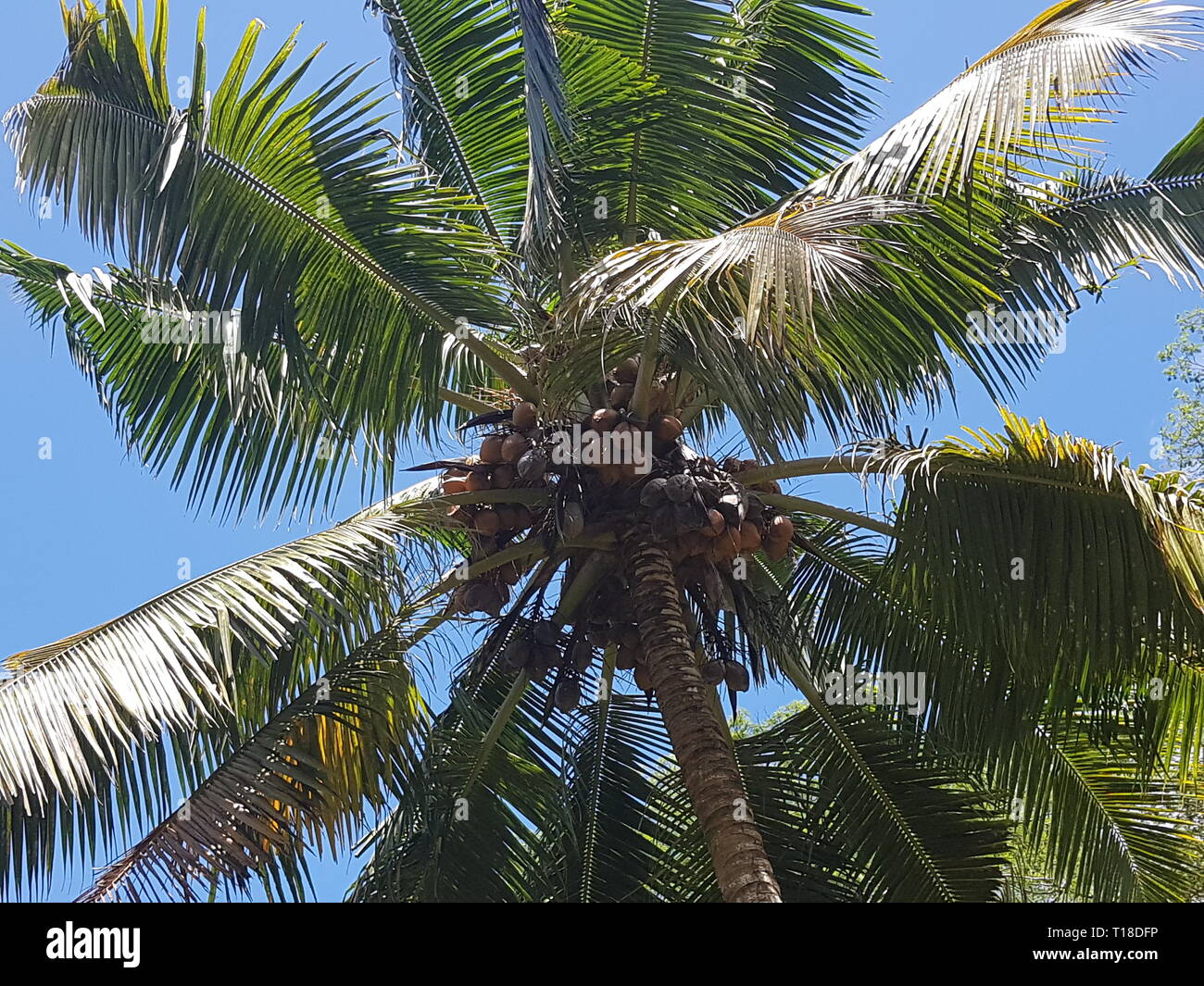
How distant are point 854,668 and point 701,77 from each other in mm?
3427

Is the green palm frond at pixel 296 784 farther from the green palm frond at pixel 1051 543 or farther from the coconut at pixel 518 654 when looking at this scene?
the green palm frond at pixel 1051 543

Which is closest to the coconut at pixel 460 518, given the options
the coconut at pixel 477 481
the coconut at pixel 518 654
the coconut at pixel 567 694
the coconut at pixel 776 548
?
the coconut at pixel 477 481

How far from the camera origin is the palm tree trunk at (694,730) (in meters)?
5.93

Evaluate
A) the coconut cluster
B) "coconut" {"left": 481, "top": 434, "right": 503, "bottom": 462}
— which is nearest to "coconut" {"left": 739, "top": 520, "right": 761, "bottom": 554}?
the coconut cluster

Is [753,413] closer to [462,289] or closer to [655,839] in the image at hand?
[462,289]

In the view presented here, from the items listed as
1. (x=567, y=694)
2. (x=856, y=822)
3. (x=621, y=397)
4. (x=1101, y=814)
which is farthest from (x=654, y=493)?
(x=1101, y=814)

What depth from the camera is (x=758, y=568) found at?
761cm

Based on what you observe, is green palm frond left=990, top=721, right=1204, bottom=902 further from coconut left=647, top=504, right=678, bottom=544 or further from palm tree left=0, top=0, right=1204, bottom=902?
coconut left=647, top=504, right=678, bottom=544

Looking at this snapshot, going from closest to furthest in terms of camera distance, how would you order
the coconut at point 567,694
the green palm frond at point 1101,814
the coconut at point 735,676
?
the coconut at point 567,694 → the coconut at point 735,676 → the green palm frond at point 1101,814

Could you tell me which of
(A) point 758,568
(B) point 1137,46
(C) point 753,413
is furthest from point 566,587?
(B) point 1137,46

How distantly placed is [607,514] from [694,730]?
1.12 meters

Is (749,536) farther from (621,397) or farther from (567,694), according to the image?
(567,694)

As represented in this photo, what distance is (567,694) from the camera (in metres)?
6.98

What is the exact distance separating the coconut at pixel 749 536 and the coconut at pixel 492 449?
49.5 inches
